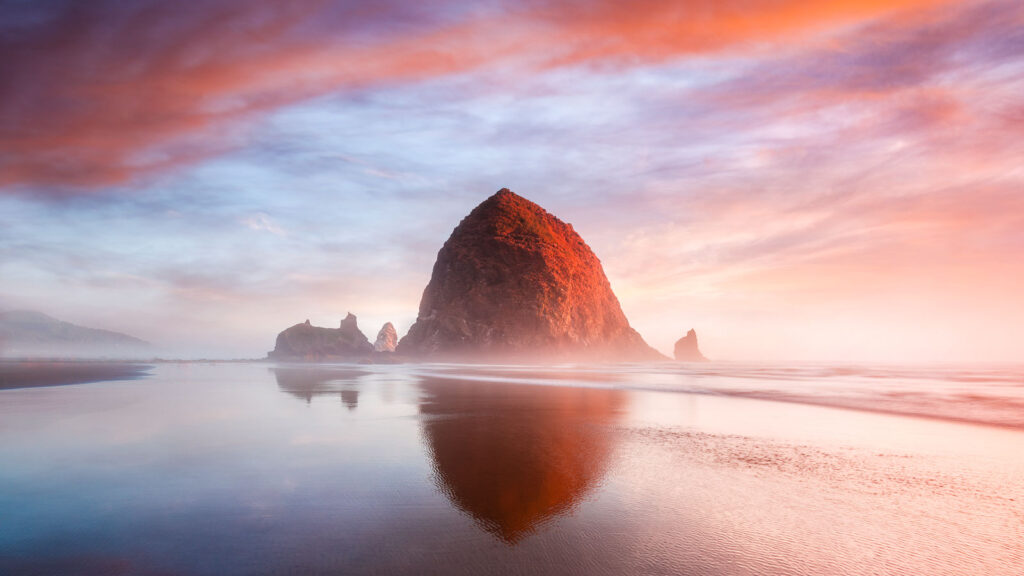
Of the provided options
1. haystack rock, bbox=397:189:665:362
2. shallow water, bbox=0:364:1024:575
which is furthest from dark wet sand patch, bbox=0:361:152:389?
haystack rock, bbox=397:189:665:362

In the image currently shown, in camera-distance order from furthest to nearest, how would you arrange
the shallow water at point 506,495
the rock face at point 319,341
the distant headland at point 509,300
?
the rock face at point 319,341
the distant headland at point 509,300
the shallow water at point 506,495

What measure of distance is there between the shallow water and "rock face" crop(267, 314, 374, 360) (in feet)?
379

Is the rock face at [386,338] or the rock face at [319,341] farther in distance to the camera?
the rock face at [386,338]

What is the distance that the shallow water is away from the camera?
15.1 feet

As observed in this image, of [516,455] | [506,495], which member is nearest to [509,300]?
[516,455]

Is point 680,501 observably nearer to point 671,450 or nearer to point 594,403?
point 671,450

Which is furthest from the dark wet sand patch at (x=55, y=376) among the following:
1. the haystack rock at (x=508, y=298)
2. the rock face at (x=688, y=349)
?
the rock face at (x=688, y=349)

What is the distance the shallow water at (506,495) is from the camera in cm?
459

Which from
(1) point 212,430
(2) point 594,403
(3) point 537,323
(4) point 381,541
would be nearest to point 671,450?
(4) point 381,541

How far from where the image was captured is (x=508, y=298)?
94938 millimetres

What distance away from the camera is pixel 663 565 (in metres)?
4.41

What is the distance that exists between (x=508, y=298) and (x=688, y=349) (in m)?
114

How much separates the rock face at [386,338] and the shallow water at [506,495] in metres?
177

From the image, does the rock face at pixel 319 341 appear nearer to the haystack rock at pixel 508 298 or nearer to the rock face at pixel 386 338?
the haystack rock at pixel 508 298
